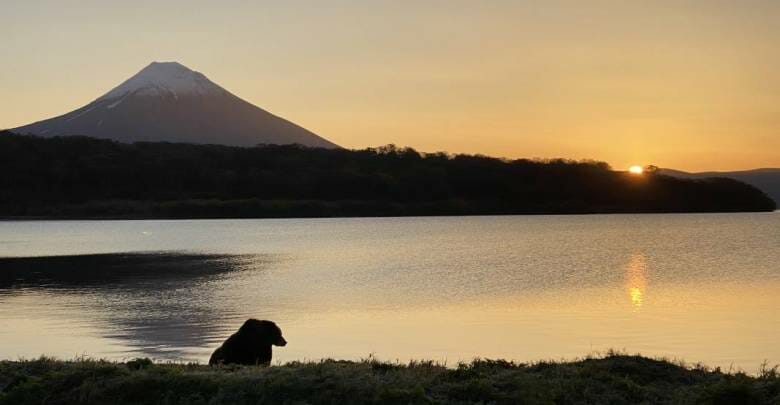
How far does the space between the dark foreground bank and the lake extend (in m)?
6.44

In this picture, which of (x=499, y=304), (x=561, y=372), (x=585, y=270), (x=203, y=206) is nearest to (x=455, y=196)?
(x=203, y=206)

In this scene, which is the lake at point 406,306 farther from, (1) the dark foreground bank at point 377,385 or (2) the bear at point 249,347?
(1) the dark foreground bank at point 377,385

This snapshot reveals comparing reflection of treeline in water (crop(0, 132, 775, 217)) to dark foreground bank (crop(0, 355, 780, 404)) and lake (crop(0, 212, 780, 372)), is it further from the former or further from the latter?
dark foreground bank (crop(0, 355, 780, 404))

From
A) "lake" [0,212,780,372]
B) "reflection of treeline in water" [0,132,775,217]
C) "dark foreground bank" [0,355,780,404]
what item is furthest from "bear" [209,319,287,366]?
"reflection of treeline in water" [0,132,775,217]

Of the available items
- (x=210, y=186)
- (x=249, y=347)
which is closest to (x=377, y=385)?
(x=249, y=347)

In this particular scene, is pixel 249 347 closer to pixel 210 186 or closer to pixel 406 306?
pixel 406 306

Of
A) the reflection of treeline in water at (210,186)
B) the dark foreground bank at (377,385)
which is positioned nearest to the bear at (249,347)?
the dark foreground bank at (377,385)

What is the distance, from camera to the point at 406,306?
28719 millimetres

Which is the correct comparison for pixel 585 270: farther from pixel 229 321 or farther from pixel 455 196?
pixel 455 196

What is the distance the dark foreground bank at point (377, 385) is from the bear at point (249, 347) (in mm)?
2867

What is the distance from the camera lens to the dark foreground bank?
9.46m

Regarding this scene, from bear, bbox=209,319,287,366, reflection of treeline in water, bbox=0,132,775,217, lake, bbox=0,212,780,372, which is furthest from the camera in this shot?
reflection of treeline in water, bbox=0,132,775,217

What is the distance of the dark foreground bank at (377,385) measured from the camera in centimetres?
946

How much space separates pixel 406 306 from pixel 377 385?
19046mm
